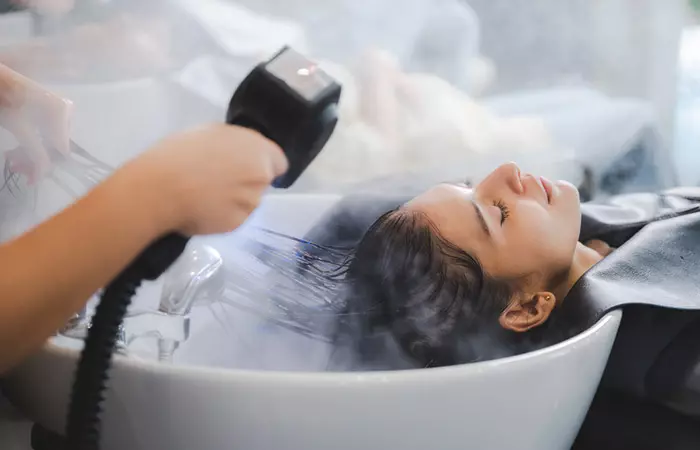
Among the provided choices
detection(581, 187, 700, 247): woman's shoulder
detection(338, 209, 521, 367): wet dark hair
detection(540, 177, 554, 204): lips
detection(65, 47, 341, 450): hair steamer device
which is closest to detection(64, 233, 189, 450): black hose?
detection(65, 47, 341, 450): hair steamer device

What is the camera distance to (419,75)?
0.88 m

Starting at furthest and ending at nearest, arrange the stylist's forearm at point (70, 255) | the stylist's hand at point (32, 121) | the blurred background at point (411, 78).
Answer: the blurred background at point (411, 78), the stylist's hand at point (32, 121), the stylist's forearm at point (70, 255)

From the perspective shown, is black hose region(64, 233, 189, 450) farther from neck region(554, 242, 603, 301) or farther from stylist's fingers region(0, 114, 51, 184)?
neck region(554, 242, 603, 301)

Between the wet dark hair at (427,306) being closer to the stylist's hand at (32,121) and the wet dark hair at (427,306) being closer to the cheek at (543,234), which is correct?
the cheek at (543,234)

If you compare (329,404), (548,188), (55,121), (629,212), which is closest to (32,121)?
(55,121)

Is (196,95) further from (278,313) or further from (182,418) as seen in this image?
(182,418)

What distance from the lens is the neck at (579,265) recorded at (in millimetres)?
597

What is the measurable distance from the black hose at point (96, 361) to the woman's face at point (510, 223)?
12.0 inches

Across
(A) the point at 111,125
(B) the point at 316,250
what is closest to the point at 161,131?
(A) the point at 111,125

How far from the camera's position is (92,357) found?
327 mm

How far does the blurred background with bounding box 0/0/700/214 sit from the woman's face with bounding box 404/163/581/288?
0.21 metres

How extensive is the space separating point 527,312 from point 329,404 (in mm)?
261

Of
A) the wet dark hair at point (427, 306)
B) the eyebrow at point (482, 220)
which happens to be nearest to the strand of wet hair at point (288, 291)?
the wet dark hair at point (427, 306)

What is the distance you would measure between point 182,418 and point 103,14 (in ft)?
1.32
